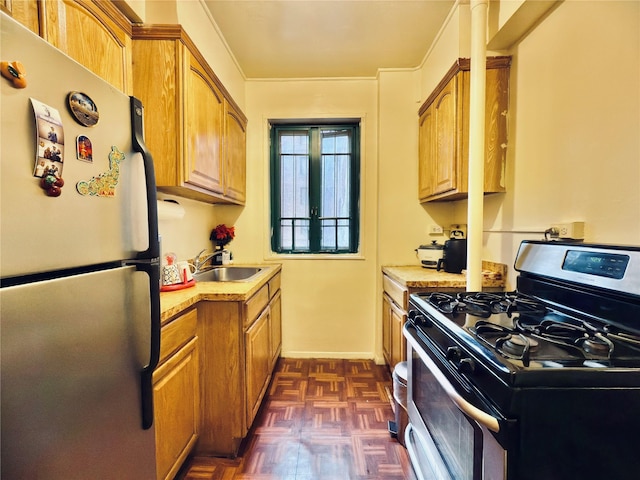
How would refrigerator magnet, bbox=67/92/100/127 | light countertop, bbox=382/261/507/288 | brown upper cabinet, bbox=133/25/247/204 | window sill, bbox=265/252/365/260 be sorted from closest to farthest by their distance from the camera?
refrigerator magnet, bbox=67/92/100/127 < brown upper cabinet, bbox=133/25/247/204 < light countertop, bbox=382/261/507/288 < window sill, bbox=265/252/365/260

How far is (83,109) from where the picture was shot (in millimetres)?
703

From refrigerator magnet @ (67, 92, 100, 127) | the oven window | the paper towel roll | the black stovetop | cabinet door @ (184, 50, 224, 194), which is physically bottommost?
the oven window

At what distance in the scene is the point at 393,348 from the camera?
2148 mm

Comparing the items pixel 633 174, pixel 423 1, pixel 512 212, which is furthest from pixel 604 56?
pixel 423 1

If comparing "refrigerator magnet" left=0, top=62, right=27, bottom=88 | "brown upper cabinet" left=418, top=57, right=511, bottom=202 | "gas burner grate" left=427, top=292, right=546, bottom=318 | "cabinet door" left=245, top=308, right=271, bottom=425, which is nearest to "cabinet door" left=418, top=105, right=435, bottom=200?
"brown upper cabinet" left=418, top=57, right=511, bottom=202

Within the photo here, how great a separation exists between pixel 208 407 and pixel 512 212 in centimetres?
200

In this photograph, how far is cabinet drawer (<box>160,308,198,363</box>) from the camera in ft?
3.84

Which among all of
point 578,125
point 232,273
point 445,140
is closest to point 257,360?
point 232,273

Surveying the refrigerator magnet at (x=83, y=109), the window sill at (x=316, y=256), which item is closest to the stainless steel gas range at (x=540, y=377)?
the refrigerator magnet at (x=83, y=109)

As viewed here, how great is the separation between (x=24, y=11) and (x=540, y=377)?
1664mm

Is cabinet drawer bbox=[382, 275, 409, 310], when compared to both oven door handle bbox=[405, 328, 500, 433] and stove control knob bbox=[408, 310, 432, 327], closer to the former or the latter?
stove control knob bbox=[408, 310, 432, 327]

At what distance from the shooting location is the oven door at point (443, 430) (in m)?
0.64

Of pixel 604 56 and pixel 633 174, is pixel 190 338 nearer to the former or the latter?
pixel 633 174

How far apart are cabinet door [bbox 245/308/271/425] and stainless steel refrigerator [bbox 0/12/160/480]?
2.32 ft
